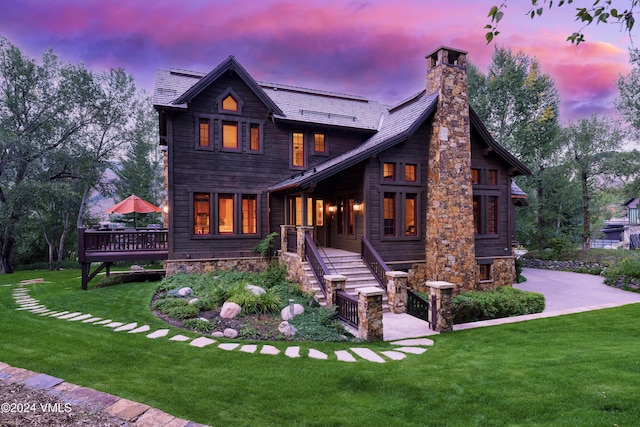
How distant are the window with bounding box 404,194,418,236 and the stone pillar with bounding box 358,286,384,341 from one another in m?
6.17

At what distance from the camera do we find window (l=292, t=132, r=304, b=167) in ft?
47.2

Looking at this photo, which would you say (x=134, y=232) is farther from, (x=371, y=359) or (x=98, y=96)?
(x=98, y=96)

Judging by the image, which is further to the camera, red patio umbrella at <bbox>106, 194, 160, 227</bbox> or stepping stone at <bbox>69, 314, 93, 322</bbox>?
red patio umbrella at <bbox>106, 194, 160, 227</bbox>

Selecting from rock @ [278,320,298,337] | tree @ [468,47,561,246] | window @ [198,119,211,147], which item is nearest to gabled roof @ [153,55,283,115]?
window @ [198,119,211,147]

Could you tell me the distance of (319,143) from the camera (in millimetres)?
14852

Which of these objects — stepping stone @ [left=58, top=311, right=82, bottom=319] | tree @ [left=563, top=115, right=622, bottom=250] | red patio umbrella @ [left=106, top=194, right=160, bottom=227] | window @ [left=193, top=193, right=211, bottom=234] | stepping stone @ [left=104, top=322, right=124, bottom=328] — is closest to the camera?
stepping stone @ [left=104, top=322, right=124, bottom=328]

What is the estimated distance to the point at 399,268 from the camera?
12.6 meters

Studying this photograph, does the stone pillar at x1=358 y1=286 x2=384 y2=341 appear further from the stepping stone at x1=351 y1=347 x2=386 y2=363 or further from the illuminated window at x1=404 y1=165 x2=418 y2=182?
the illuminated window at x1=404 y1=165 x2=418 y2=182

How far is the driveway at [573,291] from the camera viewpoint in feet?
38.1

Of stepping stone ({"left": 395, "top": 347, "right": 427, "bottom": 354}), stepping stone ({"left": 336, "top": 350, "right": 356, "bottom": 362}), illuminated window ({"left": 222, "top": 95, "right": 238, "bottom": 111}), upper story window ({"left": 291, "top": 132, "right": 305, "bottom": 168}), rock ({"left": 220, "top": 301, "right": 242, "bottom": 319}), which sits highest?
illuminated window ({"left": 222, "top": 95, "right": 238, "bottom": 111})

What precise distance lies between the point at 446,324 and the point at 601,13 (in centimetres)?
666

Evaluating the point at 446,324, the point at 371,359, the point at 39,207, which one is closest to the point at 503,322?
the point at 446,324

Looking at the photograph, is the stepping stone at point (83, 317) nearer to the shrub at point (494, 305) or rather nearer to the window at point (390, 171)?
the shrub at point (494, 305)

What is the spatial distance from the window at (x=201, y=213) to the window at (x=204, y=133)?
2006 millimetres
